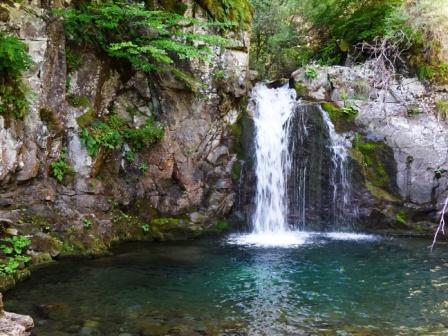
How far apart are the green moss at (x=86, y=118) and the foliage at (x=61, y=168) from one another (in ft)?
2.35

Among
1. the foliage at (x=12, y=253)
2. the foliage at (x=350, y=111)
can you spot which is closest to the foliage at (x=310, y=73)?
the foliage at (x=350, y=111)

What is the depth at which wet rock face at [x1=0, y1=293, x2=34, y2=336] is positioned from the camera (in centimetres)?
435

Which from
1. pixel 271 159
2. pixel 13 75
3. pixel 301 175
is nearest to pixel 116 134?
pixel 13 75

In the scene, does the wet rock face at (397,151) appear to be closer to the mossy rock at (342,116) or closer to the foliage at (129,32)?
the mossy rock at (342,116)

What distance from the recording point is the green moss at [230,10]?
496 inches

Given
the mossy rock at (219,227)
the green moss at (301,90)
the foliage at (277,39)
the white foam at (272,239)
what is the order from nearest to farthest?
the white foam at (272,239)
the mossy rock at (219,227)
the green moss at (301,90)
the foliage at (277,39)

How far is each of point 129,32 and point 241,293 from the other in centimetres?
683

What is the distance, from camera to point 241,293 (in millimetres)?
7266

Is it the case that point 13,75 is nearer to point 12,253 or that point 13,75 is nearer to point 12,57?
point 12,57

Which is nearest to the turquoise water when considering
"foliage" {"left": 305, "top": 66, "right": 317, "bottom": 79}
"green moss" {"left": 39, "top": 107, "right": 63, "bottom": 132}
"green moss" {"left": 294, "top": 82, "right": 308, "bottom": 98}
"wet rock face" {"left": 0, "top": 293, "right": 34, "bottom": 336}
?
"wet rock face" {"left": 0, "top": 293, "right": 34, "bottom": 336}

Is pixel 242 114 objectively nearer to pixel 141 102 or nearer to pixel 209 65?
pixel 209 65

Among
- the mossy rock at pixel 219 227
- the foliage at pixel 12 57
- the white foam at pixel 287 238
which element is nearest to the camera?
the foliage at pixel 12 57

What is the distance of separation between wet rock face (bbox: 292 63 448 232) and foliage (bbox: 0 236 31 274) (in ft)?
28.4

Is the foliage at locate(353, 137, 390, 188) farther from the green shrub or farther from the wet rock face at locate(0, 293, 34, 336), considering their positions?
the wet rock face at locate(0, 293, 34, 336)
